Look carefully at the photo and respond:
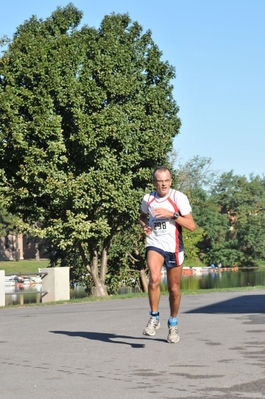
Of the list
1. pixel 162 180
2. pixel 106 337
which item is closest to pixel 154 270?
pixel 162 180

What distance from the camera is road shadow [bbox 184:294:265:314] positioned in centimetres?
1650

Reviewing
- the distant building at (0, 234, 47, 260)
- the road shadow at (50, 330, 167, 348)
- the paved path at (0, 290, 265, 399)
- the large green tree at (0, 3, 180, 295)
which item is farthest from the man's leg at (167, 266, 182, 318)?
the distant building at (0, 234, 47, 260)

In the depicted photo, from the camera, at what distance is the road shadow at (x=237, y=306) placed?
16.5 m

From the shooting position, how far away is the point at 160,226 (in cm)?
1068

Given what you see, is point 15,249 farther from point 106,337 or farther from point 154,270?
point 154,270

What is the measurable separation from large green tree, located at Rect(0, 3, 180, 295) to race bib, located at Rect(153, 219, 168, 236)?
64.3 ft

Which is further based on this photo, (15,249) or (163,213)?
(15,249)

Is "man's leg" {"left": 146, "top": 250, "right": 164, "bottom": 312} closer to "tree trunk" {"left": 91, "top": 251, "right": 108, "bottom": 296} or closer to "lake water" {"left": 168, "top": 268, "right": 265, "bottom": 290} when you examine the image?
"tree trunk" {"left": 91, "top": 251, "right": 108, "bottom": 296}

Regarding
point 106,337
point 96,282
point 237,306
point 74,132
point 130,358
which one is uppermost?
A: point 74,132

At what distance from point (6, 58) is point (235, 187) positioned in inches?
4629

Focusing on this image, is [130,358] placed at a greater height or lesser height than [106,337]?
lesser

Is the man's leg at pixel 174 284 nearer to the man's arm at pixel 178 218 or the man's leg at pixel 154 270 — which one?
the man's leg at pixel 154 270

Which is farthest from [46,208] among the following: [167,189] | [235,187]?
[235,187]

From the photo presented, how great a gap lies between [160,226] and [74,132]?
20.7 meters
